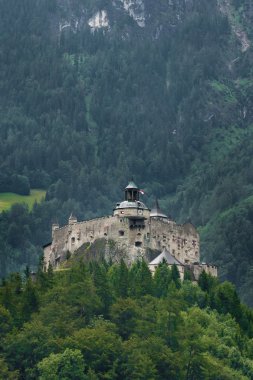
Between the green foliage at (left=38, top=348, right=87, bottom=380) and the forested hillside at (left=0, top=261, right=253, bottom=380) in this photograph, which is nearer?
the green foliage at (left=38, top=348, right=87, bottom=380)

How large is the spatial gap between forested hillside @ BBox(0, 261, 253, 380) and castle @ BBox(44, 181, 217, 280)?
11576mm

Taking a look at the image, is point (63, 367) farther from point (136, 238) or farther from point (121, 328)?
point (136, 238)

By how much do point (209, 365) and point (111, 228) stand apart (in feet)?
129

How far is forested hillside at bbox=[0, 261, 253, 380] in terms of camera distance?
11525cm

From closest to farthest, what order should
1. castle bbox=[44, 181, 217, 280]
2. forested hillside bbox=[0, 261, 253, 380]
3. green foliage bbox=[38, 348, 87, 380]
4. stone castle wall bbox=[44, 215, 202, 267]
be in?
green foliage bbox=[38, 348, 87, 380] → forested hillside bbox=[0, 261, 253, 380] → castle bbox=[44, 181, 217, 280] → stone castle wall bbox=[44, 215, 202, 267]

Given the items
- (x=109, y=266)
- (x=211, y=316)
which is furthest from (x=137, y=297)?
(x=109, y=266)

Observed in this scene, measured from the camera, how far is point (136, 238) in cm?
15550

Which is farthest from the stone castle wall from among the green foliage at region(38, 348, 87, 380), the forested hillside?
the green foliage at region(38, 348, 87, 380)

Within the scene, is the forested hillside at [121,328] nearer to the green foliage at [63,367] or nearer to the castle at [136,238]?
the green foliage at [63,367]

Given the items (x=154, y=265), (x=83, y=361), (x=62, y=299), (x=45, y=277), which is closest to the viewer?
(x=83, y=361)

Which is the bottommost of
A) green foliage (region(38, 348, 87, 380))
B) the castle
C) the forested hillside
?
green foliage (region(38, 348, 87, 380))

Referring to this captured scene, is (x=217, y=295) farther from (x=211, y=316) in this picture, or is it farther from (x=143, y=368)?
(x=143, y=368)

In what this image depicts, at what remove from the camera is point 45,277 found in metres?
135

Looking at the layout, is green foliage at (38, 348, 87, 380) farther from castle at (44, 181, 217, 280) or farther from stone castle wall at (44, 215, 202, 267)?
stone castle wall at (44, 215, 202, 267)
